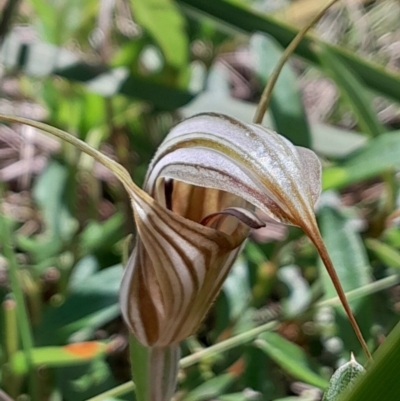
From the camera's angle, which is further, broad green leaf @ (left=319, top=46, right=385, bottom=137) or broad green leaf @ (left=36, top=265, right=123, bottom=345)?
broad green leaf @ (left=319, top=46, right=385, bottom=137)

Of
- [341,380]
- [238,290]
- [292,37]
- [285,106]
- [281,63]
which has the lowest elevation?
[341,380]

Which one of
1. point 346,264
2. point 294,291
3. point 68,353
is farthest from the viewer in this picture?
point 294,291

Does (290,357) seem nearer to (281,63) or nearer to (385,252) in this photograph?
(385,252)

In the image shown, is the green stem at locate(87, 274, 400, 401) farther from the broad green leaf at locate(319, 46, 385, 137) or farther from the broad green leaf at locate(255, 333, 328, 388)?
the broad green leaf at locate(319, 46, 385, 137)

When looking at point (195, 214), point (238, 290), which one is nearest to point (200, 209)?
point (195, 214)

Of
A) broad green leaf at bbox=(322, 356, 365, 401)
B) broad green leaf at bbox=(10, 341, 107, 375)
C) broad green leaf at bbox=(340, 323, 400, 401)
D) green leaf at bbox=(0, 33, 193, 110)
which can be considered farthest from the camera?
green leaf at bbox=(0, 33, 193, 110)

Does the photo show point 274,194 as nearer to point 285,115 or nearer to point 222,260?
point 222,260

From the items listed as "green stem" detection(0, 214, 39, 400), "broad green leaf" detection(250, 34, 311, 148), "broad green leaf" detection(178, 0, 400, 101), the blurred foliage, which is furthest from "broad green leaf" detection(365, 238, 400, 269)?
Result: "green stem" detection(0, 214, 39, 400)

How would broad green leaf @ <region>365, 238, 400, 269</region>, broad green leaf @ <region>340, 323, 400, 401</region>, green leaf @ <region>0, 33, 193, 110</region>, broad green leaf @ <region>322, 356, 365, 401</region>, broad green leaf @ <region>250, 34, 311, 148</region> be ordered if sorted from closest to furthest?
1. broad green leaf @ <region>340, 323, 400, 401</region>
2. broad green leaf @ <region>322, 356, 365, 401</region>
3. broad green leaf @ <region>365, 238, 400, 269</region>
4. broad green leaf @ <region>250, 34, 311, 148</region>
5. green leaf @ <region>0, 33, 193, 110</region>
